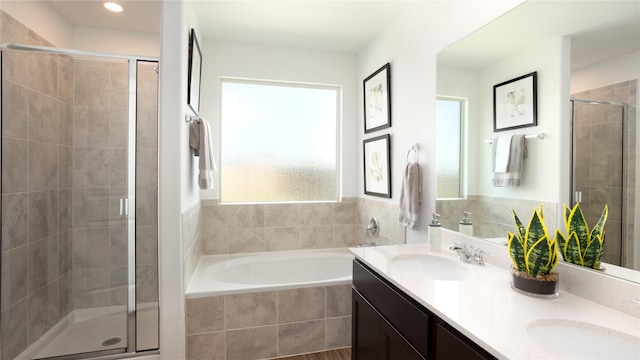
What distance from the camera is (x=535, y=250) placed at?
1.06 metres

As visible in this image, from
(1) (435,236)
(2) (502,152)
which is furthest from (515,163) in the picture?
(1) (435,236)

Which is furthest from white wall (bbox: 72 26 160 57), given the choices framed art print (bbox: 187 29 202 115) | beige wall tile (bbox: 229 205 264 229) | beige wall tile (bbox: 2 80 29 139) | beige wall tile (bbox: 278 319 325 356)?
beige wall tile (bbox: 278 319 325 356)

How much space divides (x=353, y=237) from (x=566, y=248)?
87.8 inches

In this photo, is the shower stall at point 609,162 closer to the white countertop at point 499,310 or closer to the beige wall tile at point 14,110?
the white countertop at point 499,310

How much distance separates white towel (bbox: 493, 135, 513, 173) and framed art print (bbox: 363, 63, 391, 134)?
1.16 meters

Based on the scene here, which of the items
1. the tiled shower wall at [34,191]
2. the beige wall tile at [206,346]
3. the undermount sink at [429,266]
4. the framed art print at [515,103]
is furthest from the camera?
the beige wall tile at [206,346]

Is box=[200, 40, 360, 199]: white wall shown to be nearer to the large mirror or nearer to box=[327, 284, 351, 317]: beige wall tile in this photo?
box=[327, 284, 351, 317]: beige wall tile

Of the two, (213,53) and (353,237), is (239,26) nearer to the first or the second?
(213,53)

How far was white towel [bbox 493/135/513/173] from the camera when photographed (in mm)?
1427

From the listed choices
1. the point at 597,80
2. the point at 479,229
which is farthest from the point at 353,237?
the point at 597,80

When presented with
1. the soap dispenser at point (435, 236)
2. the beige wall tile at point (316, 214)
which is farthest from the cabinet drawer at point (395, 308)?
the beige wall tile at point (316, 214)

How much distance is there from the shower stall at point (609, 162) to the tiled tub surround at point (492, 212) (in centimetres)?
14

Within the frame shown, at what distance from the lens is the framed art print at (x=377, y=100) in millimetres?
2557

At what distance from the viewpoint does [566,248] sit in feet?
3.61
